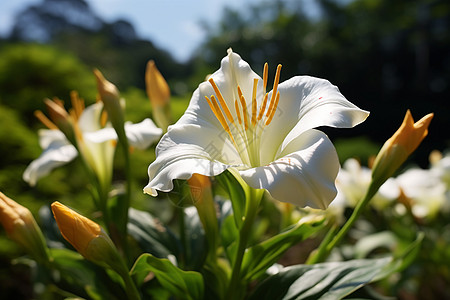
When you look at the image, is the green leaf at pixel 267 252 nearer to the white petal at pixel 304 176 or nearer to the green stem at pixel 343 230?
the green stem at pixel 343 230

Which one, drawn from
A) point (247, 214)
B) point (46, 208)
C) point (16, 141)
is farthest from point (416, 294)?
point (16, 141)

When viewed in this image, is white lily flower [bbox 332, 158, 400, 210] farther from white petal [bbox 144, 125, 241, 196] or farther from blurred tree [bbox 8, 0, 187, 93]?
blurred tree [bbox 8, 0, 187, 93]

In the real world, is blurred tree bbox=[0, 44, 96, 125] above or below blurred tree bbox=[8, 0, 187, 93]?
above

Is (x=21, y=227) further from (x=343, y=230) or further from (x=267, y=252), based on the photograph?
(x=343, y=230)

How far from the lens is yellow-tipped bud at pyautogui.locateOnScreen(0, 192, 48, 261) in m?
0.62

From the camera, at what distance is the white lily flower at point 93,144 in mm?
791

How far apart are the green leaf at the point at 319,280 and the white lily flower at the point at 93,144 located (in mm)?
364

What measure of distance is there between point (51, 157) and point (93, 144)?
10cm

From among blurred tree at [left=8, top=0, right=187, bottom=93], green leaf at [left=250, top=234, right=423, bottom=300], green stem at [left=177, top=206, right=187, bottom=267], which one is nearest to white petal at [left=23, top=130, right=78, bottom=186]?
green stem at [left=177, top=206, right=187, bottom=267]

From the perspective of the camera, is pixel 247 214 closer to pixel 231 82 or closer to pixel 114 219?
pixel 231 82

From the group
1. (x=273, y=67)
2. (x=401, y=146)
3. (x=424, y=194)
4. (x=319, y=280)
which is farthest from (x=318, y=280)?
(x=273, y=67)

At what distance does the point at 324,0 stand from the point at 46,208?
1716cm

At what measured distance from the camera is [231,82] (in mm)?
668

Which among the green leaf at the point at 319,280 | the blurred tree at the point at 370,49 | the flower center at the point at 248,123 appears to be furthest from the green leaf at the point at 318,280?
the blurred tree at the point at 370,49
